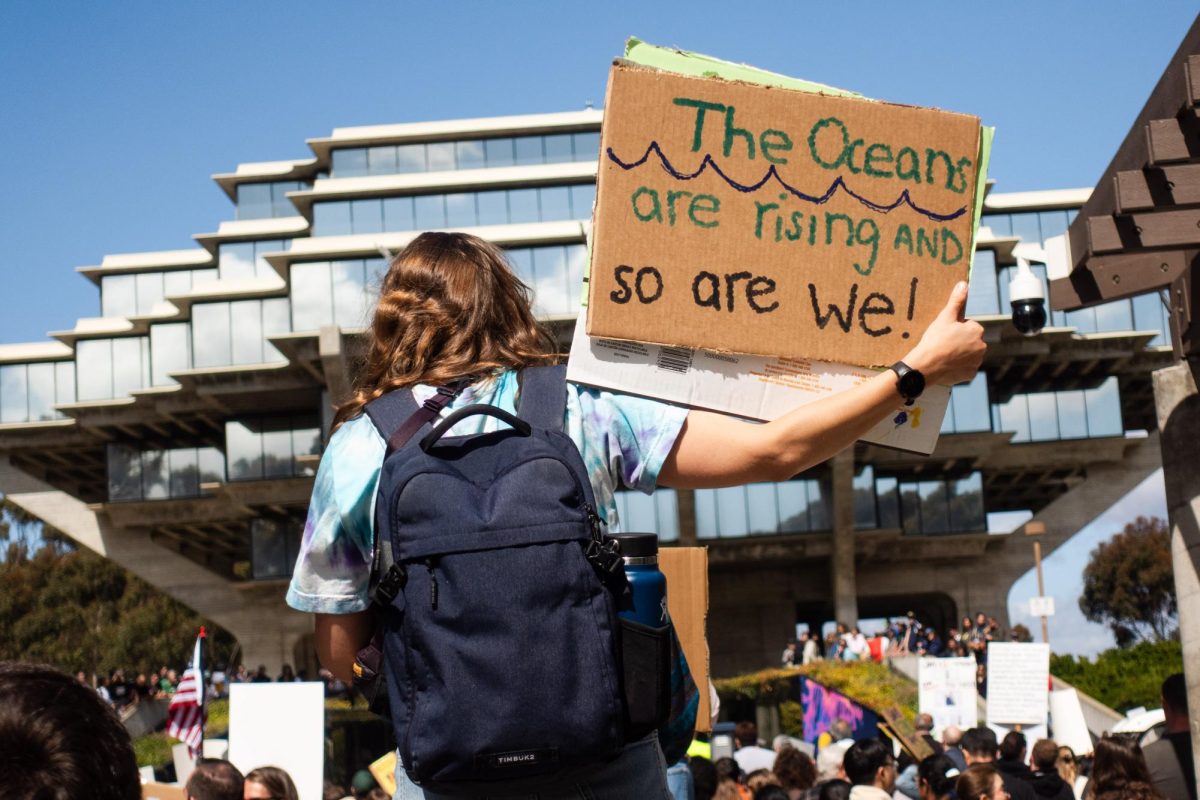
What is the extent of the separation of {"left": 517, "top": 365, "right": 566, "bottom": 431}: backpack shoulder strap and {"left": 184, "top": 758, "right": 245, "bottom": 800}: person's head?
3811mm

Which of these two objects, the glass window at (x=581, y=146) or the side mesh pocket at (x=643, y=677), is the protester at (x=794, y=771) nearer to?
the side mesh pocket at (x=643, y=677)

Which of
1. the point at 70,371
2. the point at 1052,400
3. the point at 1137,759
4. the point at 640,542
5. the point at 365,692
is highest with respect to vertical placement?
the point at 70,371

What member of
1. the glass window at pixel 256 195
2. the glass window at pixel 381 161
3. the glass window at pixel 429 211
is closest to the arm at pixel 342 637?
the glass window at pixel 429 211

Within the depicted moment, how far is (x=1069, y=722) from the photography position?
14234 millimetres

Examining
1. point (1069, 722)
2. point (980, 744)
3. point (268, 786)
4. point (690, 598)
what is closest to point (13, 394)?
point (1069, 722)

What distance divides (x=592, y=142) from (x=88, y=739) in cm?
6087

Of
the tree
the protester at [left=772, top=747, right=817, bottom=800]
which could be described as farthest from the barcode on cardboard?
the tree

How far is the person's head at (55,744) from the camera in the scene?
5.06 feet

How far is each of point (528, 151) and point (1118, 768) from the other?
5449 centimetres

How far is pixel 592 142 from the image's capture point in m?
61.4

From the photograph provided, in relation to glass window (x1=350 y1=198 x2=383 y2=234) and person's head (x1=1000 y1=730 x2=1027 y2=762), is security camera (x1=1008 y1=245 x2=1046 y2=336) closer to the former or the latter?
person's head (x1=1000 y1=730 x2=1027 y2=762)

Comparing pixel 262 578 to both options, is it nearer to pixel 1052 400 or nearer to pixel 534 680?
pixel 1052 400

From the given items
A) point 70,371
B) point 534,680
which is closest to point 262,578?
point 70,371

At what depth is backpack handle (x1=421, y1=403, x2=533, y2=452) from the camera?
8.12 ft
